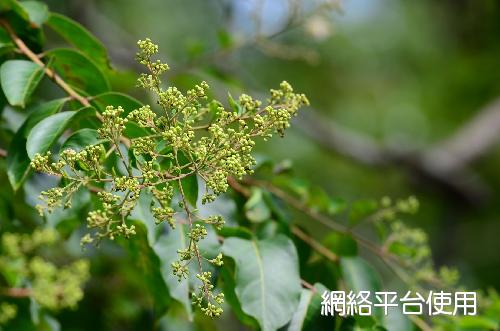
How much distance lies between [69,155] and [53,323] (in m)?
1.01

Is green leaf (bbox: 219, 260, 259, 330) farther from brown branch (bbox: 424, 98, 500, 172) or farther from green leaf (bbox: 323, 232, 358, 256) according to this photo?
brown branch (bbox: 424, 98, 500, 172)

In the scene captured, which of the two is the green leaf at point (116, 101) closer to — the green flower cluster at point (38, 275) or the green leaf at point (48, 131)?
the green leaf at point (48, 131)

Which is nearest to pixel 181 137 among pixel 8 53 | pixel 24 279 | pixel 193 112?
pixel 193 112

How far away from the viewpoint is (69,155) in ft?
2.97

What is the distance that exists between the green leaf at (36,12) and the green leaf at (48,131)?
1.16 ft

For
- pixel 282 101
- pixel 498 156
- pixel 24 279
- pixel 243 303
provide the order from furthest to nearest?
pixel 498 156
pixel 24 279
pixel 243 303
pixel 282 101

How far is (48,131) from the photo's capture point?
1.07 meters

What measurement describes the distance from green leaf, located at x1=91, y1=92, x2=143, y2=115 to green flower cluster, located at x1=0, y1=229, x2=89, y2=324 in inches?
18.5

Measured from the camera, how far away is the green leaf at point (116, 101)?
117 cm

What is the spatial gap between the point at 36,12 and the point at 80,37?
10cm

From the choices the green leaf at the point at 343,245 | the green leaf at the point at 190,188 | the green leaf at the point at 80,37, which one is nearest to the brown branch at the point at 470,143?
the green leaf at the point at 343,245

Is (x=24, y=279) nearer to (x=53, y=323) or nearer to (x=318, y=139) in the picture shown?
(x=53, y=323)

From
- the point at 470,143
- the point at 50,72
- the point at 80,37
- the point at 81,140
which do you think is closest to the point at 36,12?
the point at 80,37

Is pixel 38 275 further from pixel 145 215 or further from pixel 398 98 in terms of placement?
pixel 398 98
